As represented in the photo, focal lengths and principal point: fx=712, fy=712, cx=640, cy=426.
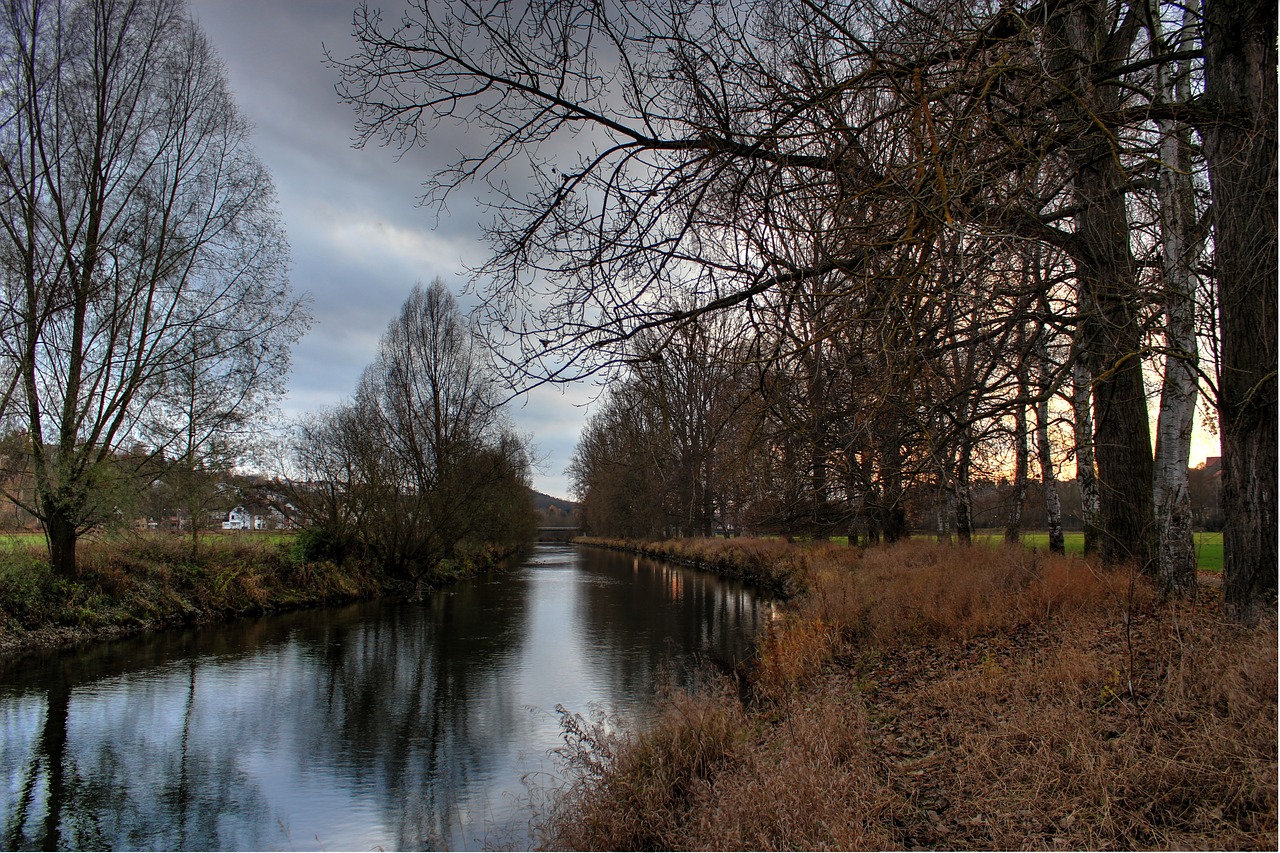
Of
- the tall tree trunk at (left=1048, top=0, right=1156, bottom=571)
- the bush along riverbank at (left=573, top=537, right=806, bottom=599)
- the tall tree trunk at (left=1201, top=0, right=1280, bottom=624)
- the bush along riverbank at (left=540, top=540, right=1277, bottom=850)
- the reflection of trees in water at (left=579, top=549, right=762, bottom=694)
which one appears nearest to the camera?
the bush along riverbank at (left=540, top=540, right=1277, bottom=850)

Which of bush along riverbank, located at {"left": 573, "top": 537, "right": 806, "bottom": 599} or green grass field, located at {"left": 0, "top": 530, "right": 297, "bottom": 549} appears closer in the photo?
green grass field, located at {"left": 0, "top": 530, "right": 297, "bottom": 549}

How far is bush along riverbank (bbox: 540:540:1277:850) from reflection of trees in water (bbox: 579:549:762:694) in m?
3.68


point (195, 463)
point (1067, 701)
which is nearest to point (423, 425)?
point (195, 463)

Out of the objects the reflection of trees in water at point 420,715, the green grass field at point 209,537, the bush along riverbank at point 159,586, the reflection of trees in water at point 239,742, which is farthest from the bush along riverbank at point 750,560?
the green grass field at point 209,537

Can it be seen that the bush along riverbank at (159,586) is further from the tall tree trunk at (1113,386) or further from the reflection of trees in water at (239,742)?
the tall tree trunk at (1113,386)

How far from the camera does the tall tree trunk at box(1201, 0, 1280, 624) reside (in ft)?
15.0

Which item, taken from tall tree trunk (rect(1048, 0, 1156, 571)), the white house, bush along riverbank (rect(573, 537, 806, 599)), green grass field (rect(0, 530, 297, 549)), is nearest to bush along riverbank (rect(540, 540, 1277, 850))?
tall tree trunk (rect(1048, 0, 1156, 571))

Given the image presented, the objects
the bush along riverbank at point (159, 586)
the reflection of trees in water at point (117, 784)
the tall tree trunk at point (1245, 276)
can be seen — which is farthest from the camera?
the bush along riverbank at point (159, 586)

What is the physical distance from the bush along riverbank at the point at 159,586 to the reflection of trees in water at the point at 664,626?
26.2 ft

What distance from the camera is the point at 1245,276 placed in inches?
182

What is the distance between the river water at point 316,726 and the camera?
6531mm

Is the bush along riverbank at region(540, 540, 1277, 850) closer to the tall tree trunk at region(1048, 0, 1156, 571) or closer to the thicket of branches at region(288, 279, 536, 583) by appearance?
the tall tree trunk at region(1048, 0, 1156, 571)

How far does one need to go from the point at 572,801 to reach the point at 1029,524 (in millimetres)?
17705

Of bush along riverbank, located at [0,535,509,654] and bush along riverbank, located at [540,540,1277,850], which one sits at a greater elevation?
bush along riverbank, located at [540,540,1277,850]
